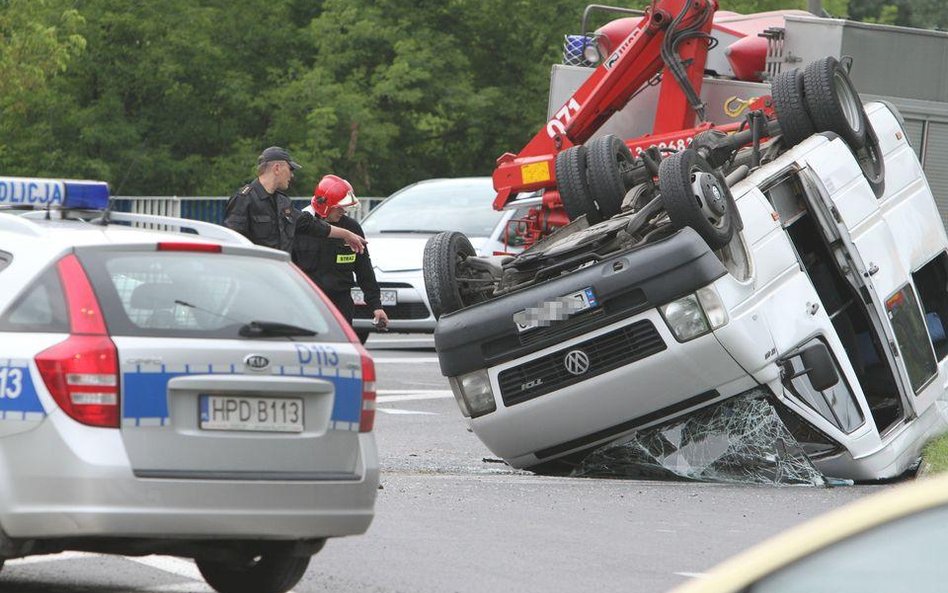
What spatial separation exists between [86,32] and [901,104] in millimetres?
22925

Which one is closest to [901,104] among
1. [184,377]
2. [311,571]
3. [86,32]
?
[311,571]

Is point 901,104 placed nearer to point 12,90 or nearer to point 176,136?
point 12,90

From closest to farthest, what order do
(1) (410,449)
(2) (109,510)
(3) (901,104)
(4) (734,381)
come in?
(2) (109,510) < (4) (734,381) < (1) (410,449) < (3) (901,104)

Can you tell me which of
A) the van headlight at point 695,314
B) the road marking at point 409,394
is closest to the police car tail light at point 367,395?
the van headlight at point 695,314

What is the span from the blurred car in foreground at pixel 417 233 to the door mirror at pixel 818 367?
25.3 ft

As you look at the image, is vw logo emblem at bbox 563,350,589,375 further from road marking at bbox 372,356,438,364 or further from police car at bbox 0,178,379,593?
road marking at bbox 372,356,438,364

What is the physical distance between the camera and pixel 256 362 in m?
6.25

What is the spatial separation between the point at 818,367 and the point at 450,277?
2065mm

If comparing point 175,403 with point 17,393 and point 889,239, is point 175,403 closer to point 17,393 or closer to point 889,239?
point 17,393

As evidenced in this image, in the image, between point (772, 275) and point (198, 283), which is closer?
point (198, 283)

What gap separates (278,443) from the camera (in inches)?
245

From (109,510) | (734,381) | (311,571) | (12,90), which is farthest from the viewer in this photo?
(12,90)

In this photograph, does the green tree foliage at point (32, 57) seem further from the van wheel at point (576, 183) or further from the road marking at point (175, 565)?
the road marking at point (175, 565)

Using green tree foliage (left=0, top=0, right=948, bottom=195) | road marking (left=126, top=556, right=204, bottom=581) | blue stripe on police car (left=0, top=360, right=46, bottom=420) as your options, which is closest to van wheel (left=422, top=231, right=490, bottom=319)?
road marking (left=126, top=556, right=204, bottom=581)
